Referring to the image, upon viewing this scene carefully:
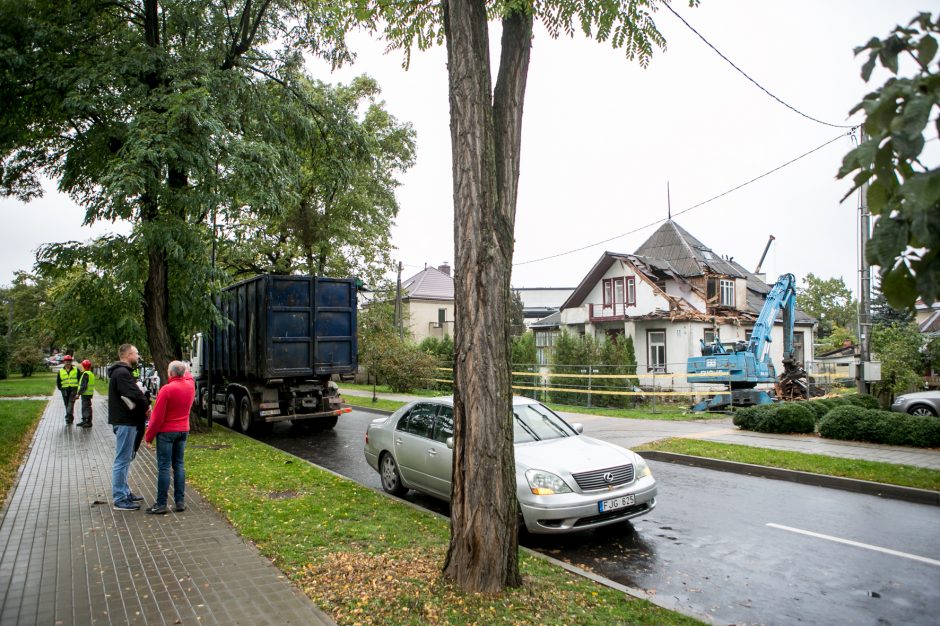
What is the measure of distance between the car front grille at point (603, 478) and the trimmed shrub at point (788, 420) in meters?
8.72

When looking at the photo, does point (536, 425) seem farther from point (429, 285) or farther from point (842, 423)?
point (429, 285)

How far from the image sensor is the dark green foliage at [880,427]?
1162 cm

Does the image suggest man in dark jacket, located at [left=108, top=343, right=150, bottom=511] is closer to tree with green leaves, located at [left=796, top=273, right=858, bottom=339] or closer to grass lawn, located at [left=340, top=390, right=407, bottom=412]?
grass lawn, located at [left=340, top=390, right=407, bottom=412]

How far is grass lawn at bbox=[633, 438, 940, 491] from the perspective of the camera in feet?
29.4

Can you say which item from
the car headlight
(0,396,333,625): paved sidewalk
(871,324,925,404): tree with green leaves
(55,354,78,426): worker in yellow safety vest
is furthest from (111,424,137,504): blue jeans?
(871,324,925,404): tree with green leaves

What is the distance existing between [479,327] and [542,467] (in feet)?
8.28

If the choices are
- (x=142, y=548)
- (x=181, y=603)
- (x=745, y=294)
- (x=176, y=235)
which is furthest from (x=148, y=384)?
(x=745, y=294)

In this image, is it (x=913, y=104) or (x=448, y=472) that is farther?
(x=448, y=472)

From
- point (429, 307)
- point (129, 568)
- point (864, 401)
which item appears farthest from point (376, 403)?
point (429, 307)

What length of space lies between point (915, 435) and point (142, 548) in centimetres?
1275

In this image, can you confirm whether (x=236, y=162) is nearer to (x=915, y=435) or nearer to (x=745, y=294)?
(x=915, y=435)

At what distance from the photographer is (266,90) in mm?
15562

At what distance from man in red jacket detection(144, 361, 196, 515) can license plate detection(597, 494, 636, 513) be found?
15.7 ft

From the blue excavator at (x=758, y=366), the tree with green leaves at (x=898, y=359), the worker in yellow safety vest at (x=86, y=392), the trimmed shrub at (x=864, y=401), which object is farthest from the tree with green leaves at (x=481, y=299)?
the blue excavator at (x=758, y=366)
